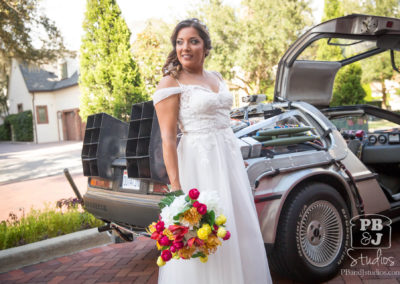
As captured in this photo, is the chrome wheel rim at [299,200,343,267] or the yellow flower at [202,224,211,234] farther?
the chrome wheel rim at [299,200,343,267]

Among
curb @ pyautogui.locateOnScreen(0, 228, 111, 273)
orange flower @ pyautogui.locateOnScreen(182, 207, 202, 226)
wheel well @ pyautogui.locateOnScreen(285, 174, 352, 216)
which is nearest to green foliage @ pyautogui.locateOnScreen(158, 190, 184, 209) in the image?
orange flower @ pyautogui.locateOnScreen(182, 207, 202, 226)

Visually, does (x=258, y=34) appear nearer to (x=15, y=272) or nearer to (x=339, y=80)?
(x=339, y=80)

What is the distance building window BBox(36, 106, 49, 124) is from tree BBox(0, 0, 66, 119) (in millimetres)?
24041

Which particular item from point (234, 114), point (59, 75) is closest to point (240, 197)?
point (234, 114)

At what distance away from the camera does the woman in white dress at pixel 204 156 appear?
2197 mm

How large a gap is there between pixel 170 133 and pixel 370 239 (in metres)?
2.87

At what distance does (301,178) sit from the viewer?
290 centimetres

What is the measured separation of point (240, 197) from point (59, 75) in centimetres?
3440

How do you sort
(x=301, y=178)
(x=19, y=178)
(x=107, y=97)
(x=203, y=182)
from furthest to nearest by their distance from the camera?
(x=19, y=178), (x=107, y=97), (x=301, y=178), (x=203, y=182)

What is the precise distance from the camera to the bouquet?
6.16ft

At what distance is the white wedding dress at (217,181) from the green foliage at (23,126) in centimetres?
3220

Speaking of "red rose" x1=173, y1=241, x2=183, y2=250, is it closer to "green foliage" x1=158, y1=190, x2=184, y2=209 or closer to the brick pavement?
"green foliage" x1=158, y1=190, x2=184, y2=209

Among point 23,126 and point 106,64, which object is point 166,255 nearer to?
point 106,64

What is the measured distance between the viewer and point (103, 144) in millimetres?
3484
